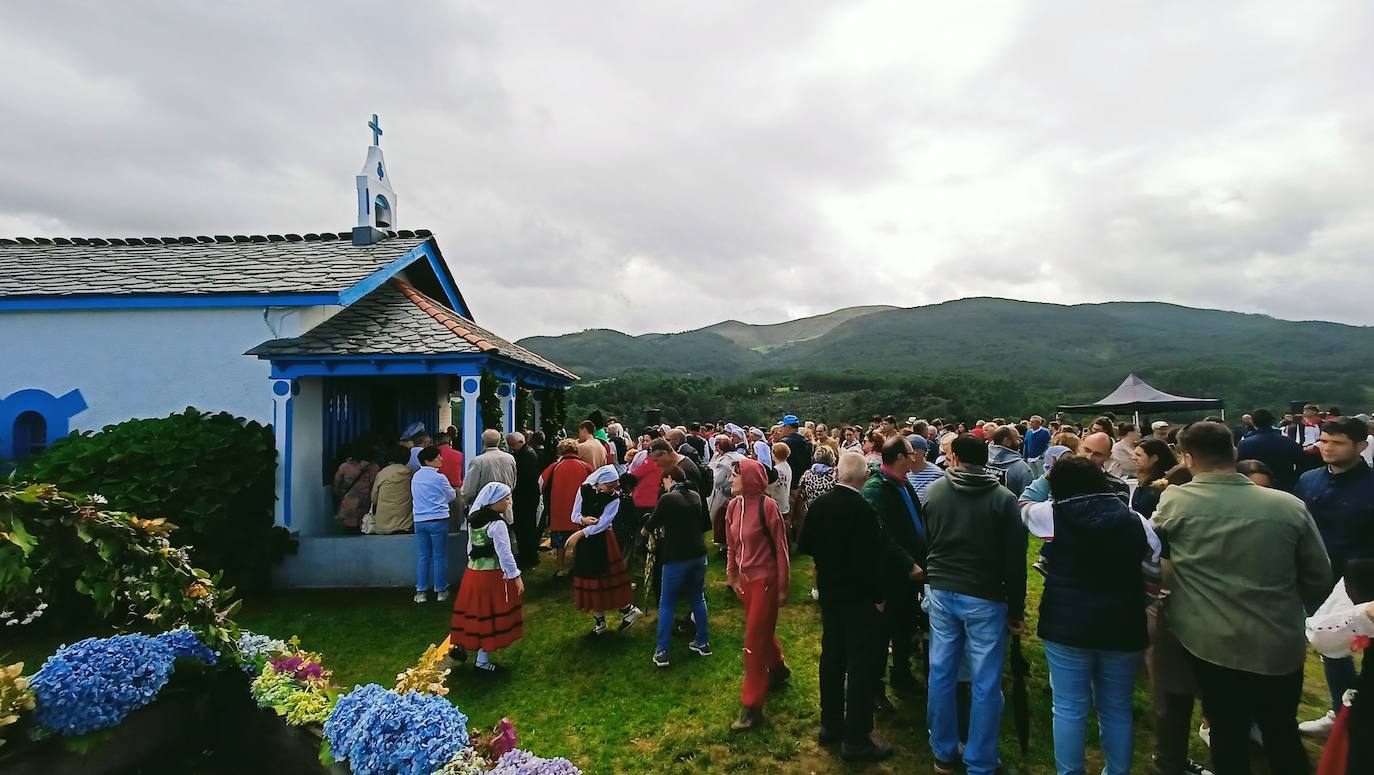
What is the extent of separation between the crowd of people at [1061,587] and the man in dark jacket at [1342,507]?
0.04 ft

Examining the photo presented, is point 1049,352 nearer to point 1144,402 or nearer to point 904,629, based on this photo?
point 1144,402

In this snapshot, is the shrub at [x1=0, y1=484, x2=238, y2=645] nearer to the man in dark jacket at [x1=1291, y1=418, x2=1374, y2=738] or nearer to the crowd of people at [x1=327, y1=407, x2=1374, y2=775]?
the crowd of people at [x1=327, y1=407, x2=1374, y2=775]

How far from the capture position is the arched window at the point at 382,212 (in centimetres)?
1172

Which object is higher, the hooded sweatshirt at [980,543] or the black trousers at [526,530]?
the hooded sweatshirt at [980,543]

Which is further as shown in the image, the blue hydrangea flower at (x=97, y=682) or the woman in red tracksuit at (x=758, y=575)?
the woman in red tracksuit at (x=758, y=575)

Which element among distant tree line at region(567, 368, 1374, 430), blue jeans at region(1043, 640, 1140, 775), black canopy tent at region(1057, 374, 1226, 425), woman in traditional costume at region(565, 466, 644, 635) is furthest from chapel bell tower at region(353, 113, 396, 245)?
distant tree line at region(567, 368, 1374, 430)

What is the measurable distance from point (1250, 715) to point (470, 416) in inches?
303

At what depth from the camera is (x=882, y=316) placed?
182000 mm

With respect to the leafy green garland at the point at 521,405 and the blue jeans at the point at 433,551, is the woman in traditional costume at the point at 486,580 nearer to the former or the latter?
the blue jeans at the point at 433,551

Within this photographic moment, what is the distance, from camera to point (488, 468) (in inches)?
298

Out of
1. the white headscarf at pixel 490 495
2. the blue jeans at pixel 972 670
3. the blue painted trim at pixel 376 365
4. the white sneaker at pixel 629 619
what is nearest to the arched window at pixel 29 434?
the blue painted trim at pixel 376 365

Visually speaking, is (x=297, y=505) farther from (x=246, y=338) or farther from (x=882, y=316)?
(x=882, y=316)

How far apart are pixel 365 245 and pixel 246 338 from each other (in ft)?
10.6

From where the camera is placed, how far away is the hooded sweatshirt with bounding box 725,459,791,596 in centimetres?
457
